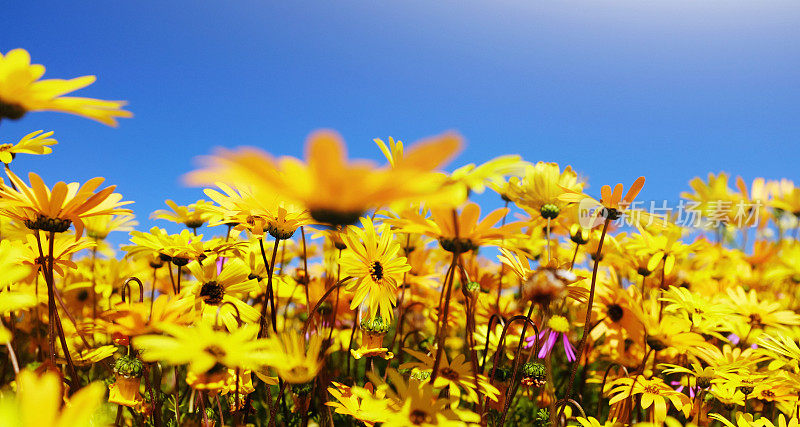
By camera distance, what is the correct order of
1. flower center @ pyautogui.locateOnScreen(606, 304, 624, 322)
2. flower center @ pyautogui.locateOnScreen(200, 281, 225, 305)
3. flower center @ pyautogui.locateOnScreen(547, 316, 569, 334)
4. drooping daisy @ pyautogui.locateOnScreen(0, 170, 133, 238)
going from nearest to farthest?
drooping daisy @ pyautogui.locateOnScreen(0, 170, 133, 238)
flower center @ pyautogui.locateOnScreen(200, 281, 225, 305)
flower center @ pyautogui.locateOnScreen(547, 316, 569, 334)
flower center @ pyautogui.locateOnScreen(606, 304, 624, 322)

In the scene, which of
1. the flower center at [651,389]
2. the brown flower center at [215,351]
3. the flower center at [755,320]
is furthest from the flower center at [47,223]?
the flower center at [755,320]

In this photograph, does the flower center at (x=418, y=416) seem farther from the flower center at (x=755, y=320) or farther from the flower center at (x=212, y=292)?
the flower center at (x=755, y=320)

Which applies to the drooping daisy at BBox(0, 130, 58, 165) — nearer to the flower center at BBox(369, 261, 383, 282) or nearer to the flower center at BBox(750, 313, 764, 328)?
the flower center at BBox(369, 261, 383, 282)

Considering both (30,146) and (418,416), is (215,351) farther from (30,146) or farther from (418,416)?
(30,146)

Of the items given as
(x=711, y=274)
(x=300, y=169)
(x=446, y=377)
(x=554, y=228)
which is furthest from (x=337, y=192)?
(x=711, y=274)

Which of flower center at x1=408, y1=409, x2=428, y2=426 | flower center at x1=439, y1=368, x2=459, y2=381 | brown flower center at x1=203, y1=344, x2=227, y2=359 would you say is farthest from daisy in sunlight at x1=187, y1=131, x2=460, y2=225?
flower center at x1=439, y1=368, x2=459, y2=381

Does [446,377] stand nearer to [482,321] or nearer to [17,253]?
[482,321]
